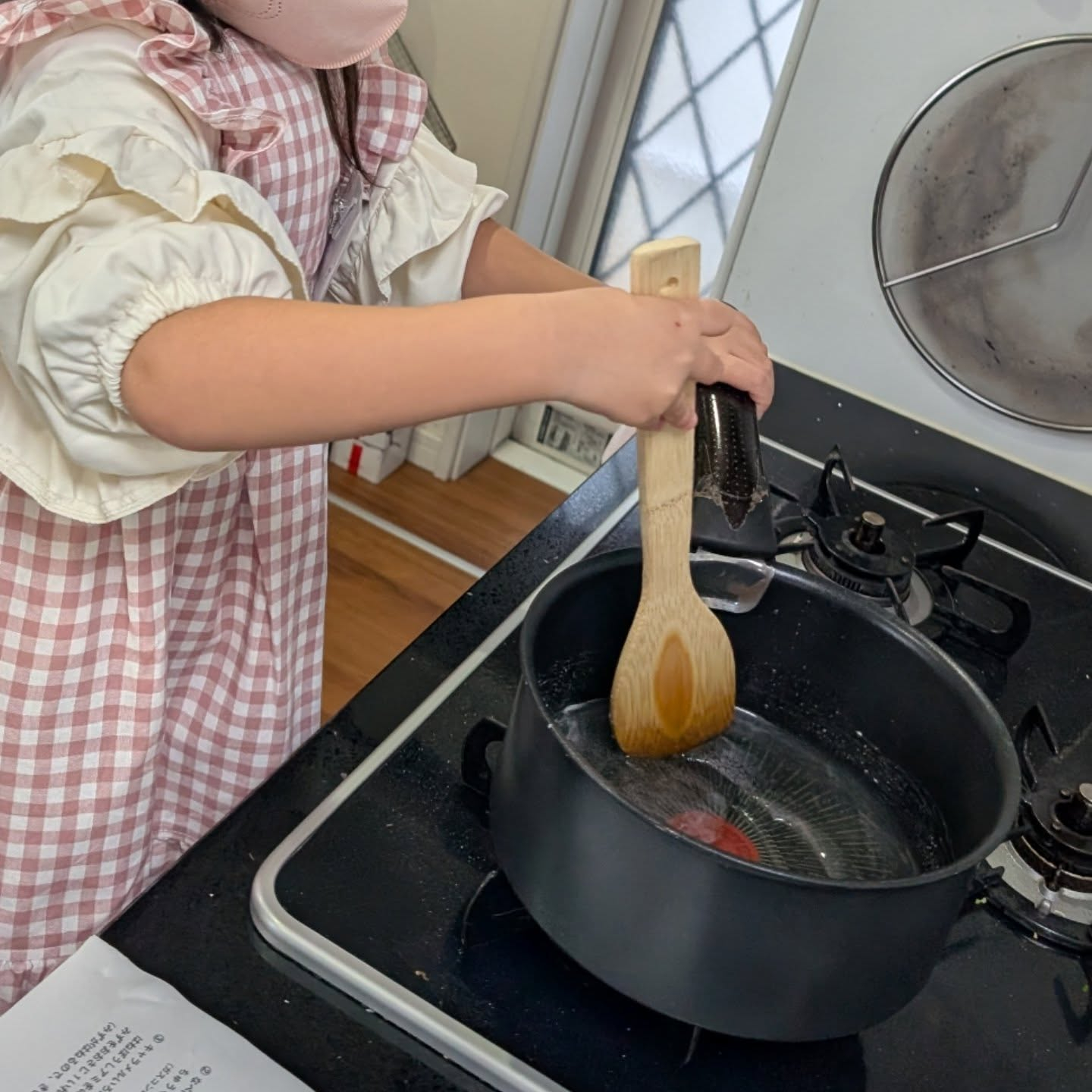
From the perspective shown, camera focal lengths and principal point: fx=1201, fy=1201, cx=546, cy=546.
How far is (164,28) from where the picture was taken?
62 cm

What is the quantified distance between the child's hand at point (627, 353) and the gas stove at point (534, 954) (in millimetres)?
179

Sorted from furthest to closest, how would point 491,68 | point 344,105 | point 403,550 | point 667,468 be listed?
1. point 403,550
2. point 491,68
3. point 344,105
4. point 667,468

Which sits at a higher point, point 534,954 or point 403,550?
point 534,954

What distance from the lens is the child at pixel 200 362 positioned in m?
0.52

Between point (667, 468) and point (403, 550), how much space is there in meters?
1.45

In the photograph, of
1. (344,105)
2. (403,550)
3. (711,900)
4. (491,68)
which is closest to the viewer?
(711,900)

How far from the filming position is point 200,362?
515 mm

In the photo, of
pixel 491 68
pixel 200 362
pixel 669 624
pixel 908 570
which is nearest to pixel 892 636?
pixel 669 624

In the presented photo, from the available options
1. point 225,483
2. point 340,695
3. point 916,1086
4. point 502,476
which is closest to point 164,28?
point 225,483

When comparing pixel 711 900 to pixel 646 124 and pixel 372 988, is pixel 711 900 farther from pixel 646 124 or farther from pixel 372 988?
pixel 646 124

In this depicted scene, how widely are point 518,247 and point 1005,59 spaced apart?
435mm

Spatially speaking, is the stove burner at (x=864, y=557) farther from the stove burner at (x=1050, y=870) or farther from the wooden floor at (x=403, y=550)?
the wooden floor at (x=403, y=550)

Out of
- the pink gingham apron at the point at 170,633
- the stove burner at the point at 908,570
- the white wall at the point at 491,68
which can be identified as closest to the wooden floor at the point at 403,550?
the white wall at the point at 491,68

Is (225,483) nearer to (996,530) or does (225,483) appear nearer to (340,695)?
(996,530)
